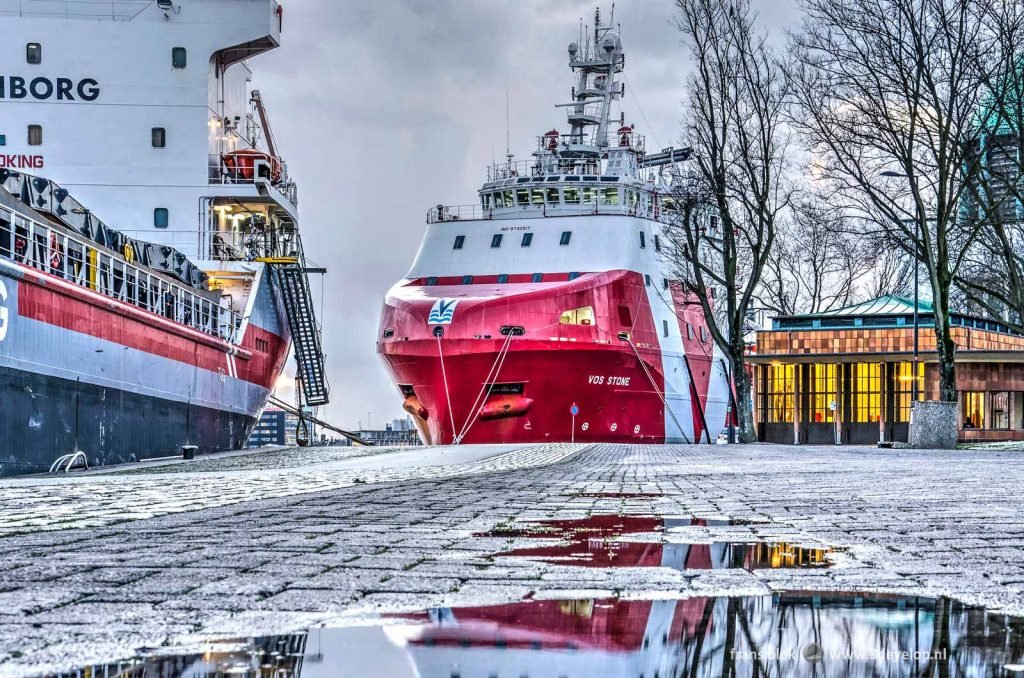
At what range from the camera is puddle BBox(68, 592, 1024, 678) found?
2.58 meters

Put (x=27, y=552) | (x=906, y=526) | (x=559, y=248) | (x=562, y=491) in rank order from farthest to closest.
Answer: (x=559, y=248) → (x=562, y=491) → (x=906, y=526) → (x=27, y=552)

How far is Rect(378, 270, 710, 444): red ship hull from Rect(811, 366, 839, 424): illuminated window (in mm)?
8409

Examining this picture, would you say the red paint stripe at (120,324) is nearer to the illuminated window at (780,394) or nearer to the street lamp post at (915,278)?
the street lamp post at (915,278)

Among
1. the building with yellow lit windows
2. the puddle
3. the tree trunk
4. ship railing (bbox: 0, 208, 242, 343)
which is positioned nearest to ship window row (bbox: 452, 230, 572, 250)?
the tree trunk

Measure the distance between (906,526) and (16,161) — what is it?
32.8m

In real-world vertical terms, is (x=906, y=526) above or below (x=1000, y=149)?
below

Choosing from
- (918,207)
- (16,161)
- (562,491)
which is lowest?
(562,491)

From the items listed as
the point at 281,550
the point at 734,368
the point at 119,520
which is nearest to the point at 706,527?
the point at 281,550

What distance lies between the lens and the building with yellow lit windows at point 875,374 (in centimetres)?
4153

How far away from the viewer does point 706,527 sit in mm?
6387

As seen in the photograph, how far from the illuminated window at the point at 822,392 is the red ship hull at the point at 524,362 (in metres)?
8.41

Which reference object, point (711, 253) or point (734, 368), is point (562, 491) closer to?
point (734, 368)

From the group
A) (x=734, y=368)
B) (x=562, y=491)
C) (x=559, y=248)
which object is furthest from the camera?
(x=559, y=248)

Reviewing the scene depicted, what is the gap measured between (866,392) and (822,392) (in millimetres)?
1485
